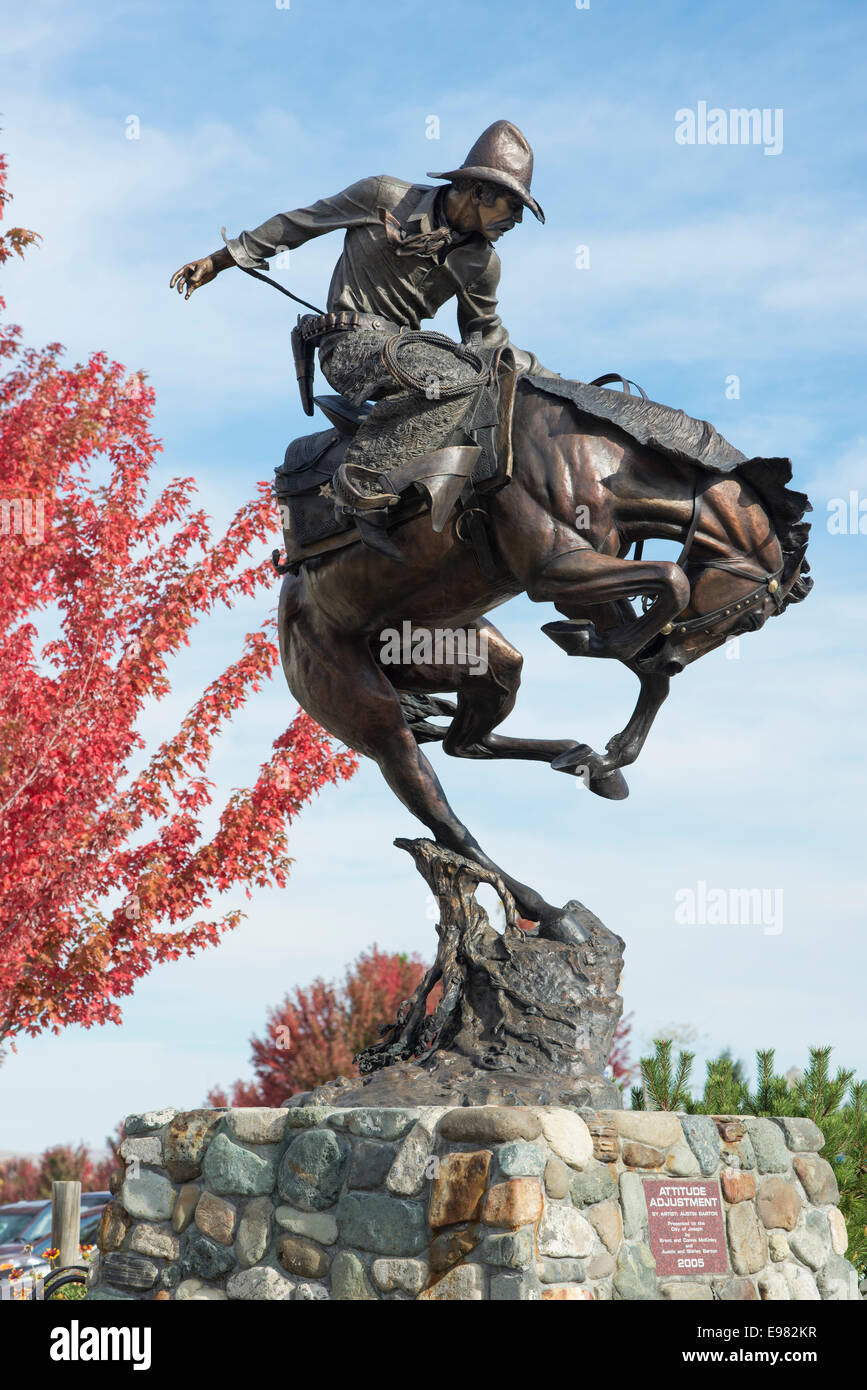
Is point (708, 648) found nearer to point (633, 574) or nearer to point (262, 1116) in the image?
point (633, 574)

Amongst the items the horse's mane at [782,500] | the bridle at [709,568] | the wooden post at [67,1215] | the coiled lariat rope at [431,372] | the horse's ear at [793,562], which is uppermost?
the coiled lariat rope at [431,372]

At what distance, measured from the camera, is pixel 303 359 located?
5.96 m

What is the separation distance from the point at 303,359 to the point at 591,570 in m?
1.74

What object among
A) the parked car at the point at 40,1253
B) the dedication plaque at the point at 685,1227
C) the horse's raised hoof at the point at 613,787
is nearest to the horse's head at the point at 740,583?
the horse's raised hoof at the point at 613,787

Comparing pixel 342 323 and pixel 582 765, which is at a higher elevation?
pixel 342 323

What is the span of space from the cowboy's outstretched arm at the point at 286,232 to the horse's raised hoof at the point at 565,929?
297 centimetres

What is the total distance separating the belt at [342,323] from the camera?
5680 mm

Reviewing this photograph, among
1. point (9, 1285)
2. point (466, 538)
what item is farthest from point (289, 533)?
point (9, 1285)

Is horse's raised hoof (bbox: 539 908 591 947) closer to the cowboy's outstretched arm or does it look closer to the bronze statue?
the bronze statue

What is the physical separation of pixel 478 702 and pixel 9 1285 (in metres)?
5.32

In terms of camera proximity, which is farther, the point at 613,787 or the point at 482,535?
the point at 613,787

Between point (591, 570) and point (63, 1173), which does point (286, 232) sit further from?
point (63, 1173)

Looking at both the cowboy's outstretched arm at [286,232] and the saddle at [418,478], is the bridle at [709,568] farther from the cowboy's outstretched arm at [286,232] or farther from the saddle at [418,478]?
the cowboy's outstretched arm at [286,232]

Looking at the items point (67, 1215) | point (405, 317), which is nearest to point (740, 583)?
point (405, 317)
